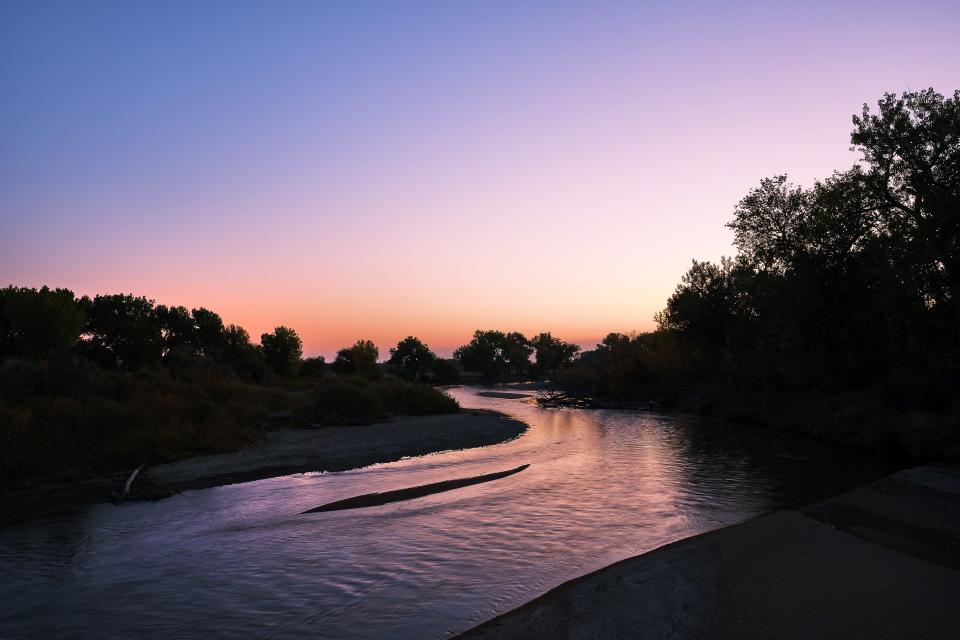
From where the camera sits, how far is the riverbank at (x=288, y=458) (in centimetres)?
1723

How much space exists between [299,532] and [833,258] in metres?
34.7

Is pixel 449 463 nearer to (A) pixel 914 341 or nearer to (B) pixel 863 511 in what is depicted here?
(B) pixel 863 511

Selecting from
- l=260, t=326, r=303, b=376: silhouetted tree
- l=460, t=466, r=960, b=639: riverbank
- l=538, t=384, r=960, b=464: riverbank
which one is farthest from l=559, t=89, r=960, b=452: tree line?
l=260, t=326, r=303, b=376: silhouetted tree

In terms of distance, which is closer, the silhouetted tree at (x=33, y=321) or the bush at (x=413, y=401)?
the silhouetted tree at (x=33, y=321)

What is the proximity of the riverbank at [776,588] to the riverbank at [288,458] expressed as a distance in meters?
15.1

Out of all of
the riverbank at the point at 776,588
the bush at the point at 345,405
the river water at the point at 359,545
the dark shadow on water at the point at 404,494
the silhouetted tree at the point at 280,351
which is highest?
the silhouetted tree at the point at 280,351

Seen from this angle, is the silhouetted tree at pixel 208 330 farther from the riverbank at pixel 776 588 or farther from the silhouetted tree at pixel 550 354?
the silhouetted tree at pixel 550 354

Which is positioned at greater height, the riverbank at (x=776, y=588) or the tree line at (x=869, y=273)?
the tree line at (x=869, y=273)

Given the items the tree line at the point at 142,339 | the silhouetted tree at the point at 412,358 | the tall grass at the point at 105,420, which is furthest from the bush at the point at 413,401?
the silhouetted tree at the point at 412,358

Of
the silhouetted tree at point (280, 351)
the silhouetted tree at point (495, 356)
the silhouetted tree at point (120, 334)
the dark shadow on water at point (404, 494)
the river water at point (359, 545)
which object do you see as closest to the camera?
the river water at point (359, 545)

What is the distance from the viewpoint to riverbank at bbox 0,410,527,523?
56.5 ft

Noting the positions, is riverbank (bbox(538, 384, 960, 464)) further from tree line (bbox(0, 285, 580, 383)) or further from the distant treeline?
tree line (bbox(0, 285, 580, 383))

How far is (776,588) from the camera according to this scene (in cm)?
911

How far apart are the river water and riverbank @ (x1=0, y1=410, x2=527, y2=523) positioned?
49.7 inches
